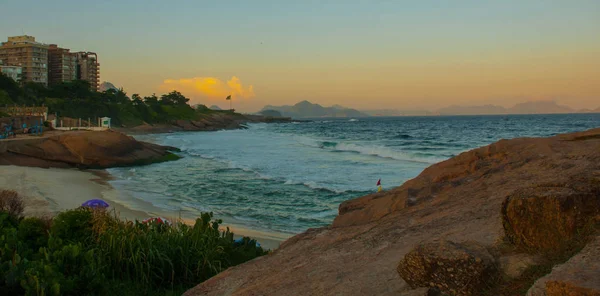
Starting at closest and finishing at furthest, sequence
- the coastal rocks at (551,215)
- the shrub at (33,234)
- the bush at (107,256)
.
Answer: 1. the coastal rocks at (551,215)
2. the bush at (107,256)
3. the shrub at (33,234)

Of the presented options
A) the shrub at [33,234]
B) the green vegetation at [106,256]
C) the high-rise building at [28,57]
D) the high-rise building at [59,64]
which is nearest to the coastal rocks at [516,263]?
the green vegetation at [106,256]

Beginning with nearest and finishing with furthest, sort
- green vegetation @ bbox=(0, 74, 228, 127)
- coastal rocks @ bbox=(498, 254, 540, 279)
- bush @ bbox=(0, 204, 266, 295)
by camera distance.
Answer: coastal rocks @ bbox=(498, 254, 540, 279), bush @ bbox=(0, 204, 266, 295), green vegetation @ bbox=(0, 74, 228, 127)

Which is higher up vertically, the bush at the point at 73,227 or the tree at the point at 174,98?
the tree at the point at 174,98

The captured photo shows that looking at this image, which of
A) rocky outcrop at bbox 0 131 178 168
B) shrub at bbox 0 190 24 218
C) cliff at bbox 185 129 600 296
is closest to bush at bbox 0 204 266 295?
cliff at bbox 185 129 600 296

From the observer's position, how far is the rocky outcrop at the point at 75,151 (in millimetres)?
26625

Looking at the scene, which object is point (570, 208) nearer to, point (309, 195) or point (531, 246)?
point (531, 246)

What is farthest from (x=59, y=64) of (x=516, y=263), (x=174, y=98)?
(x=516, y=263)

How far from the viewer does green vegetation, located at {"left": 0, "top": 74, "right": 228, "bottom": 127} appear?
226 ft

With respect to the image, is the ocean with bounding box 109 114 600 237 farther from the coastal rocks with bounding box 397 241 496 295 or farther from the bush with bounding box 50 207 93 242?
the coastal rocks with bounding box 397 241 496 295

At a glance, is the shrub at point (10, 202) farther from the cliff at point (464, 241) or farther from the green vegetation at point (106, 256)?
the cliff at point (464, 241)

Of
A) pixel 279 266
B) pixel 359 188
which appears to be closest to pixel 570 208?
pixel 279 266

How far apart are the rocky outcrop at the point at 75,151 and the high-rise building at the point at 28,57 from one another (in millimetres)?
96016

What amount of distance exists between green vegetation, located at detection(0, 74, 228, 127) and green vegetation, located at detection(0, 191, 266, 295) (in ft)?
181

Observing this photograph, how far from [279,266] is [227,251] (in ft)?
9.84
